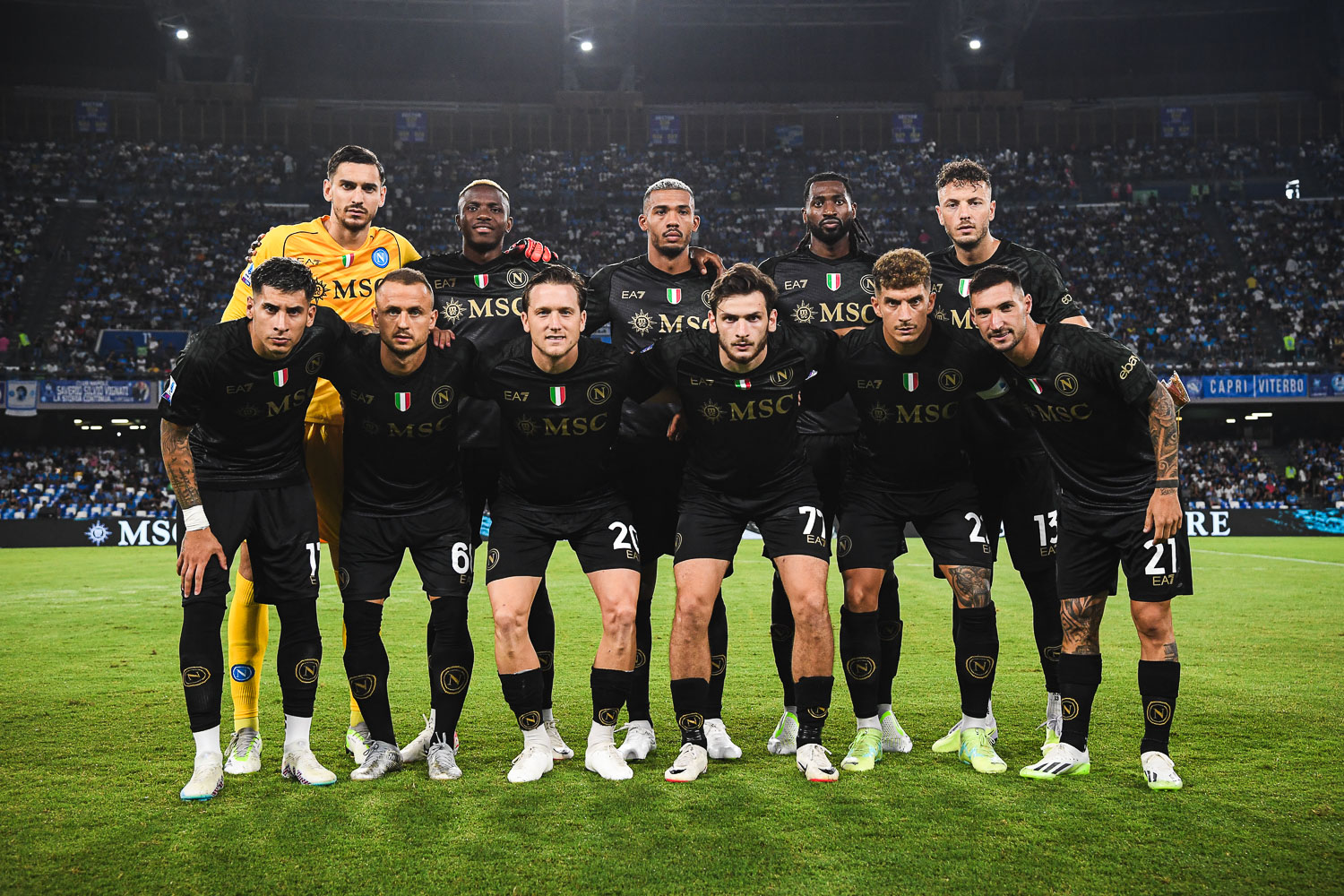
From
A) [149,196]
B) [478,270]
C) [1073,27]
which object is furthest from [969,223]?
[1073,27]

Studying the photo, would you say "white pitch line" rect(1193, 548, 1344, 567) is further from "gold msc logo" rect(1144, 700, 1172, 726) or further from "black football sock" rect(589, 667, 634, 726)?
"black football sock" rect(589, 667, 634, 726)

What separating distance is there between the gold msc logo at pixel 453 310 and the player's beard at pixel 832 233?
2061mm

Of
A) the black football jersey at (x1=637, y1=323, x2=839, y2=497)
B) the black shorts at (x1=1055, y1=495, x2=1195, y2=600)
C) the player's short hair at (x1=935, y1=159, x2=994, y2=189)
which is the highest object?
the player's short hair at (x1=935, y1=159, x2=994, y2=189)

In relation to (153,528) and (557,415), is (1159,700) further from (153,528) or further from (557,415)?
(153,528)

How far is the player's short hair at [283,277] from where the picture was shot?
4602 millimetres

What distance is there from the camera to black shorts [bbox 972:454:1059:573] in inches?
212

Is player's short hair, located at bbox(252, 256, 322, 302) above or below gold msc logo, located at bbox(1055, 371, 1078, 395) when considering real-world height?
above

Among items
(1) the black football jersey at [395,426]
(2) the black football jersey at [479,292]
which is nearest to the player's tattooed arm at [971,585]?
(1) the black football jersey at [395,426]

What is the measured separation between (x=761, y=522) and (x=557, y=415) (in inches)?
44.6

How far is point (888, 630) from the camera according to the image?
5523 millimetres

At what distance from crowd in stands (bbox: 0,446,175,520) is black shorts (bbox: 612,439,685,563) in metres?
25.1

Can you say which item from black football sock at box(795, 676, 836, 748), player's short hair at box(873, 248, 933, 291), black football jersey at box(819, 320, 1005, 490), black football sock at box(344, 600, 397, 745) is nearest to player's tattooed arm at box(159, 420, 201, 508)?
black football sock at box(344, 600, 397, 745)

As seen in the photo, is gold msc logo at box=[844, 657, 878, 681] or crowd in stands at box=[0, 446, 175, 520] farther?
crowd in stands at box=[0, 446, 175, 520]

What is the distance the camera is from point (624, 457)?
5621 millimetres
